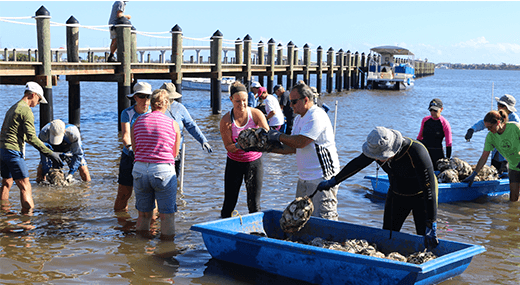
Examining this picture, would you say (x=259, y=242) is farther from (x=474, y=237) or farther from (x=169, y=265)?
(x=474, y=237)

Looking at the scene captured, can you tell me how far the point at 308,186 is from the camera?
5156 mm

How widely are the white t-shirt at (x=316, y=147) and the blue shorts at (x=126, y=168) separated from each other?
223 cm

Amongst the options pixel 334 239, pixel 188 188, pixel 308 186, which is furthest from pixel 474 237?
pixel 188 188

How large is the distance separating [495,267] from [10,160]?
18.9 ft

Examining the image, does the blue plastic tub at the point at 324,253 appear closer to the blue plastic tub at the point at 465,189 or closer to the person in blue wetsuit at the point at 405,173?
the person in blue wetsuit at the point at 405,173

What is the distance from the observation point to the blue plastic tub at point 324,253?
4.40 metres

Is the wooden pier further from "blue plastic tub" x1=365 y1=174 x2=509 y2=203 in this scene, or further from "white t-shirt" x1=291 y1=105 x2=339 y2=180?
"white t-shirt" x1=291 y1=105 x2=339 y2=180

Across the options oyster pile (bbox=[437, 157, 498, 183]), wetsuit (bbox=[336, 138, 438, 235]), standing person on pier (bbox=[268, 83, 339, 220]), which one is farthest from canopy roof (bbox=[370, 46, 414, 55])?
standing person on pier (bbox=[268, 83, 339, 220])

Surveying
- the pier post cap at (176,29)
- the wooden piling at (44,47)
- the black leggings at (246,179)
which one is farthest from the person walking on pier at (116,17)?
the black leggings at (246,179)

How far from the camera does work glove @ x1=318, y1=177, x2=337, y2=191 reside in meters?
4.90

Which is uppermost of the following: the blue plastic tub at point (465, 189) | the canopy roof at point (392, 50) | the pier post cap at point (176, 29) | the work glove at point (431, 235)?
the canopy roof at point (392, 50)

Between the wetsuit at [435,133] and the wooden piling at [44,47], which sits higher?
the wooden piling at [44,47]

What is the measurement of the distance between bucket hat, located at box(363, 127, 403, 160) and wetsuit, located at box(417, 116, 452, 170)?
13.8 ft

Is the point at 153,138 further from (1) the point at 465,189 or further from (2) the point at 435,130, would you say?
(1) the point at 465,189
